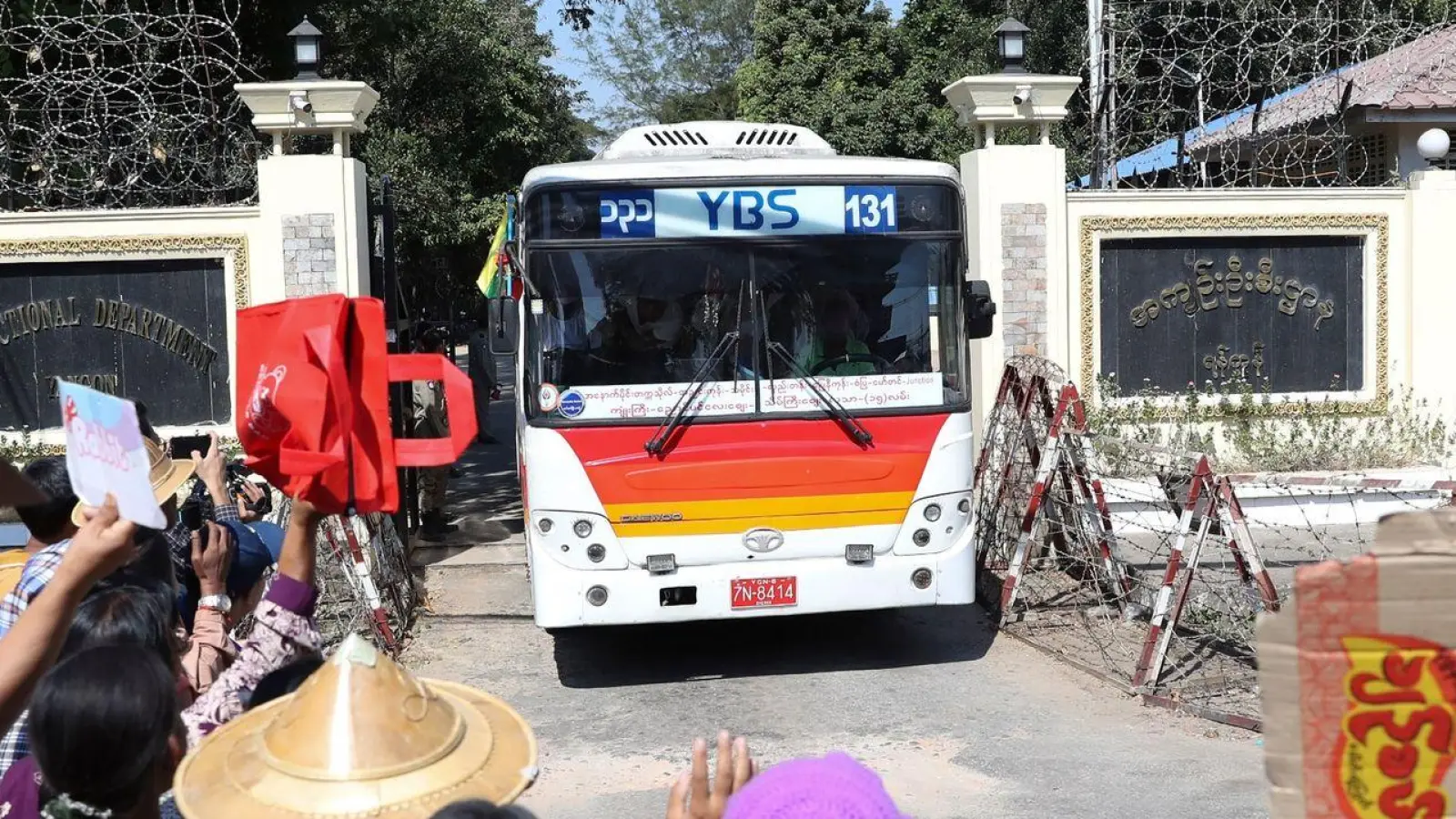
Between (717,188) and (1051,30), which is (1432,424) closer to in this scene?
(717,188)

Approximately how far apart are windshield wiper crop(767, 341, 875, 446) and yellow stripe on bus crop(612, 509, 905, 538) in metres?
0.39

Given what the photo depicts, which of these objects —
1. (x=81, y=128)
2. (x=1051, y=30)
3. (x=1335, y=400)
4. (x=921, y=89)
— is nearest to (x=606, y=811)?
(x=81, y=128)

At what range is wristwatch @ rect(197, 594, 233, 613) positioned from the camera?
14.8 feet

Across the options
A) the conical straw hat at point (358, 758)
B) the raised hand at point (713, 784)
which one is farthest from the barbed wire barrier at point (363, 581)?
the raised hand at point (713, 784)

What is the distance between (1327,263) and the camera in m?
12.9

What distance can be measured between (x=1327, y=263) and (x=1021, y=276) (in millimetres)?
2848

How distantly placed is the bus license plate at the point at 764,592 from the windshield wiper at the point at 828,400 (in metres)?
0.83

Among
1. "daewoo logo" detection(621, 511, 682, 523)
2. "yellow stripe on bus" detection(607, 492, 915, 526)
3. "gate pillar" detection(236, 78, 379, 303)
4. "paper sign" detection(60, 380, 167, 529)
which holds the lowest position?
"daewoo logo" detection(621, 511, 682, 523)

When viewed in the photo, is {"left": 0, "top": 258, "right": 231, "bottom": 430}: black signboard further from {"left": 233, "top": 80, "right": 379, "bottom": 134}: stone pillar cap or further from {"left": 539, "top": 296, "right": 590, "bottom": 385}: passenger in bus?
{"left": 539, "top": 296, "right": 590, "bottom": 385}: passenger in bus

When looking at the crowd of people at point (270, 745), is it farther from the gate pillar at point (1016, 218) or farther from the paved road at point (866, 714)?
the gate pillar at point (1016, 218)

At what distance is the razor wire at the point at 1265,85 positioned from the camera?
1238cm

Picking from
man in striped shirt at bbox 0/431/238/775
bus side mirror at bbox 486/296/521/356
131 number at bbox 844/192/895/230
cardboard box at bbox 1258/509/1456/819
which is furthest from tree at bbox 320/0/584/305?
cardboard box at bbox 1258/509/1456/819

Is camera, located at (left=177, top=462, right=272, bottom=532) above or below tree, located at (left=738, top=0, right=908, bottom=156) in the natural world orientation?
below

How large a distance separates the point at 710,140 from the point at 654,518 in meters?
2.96
